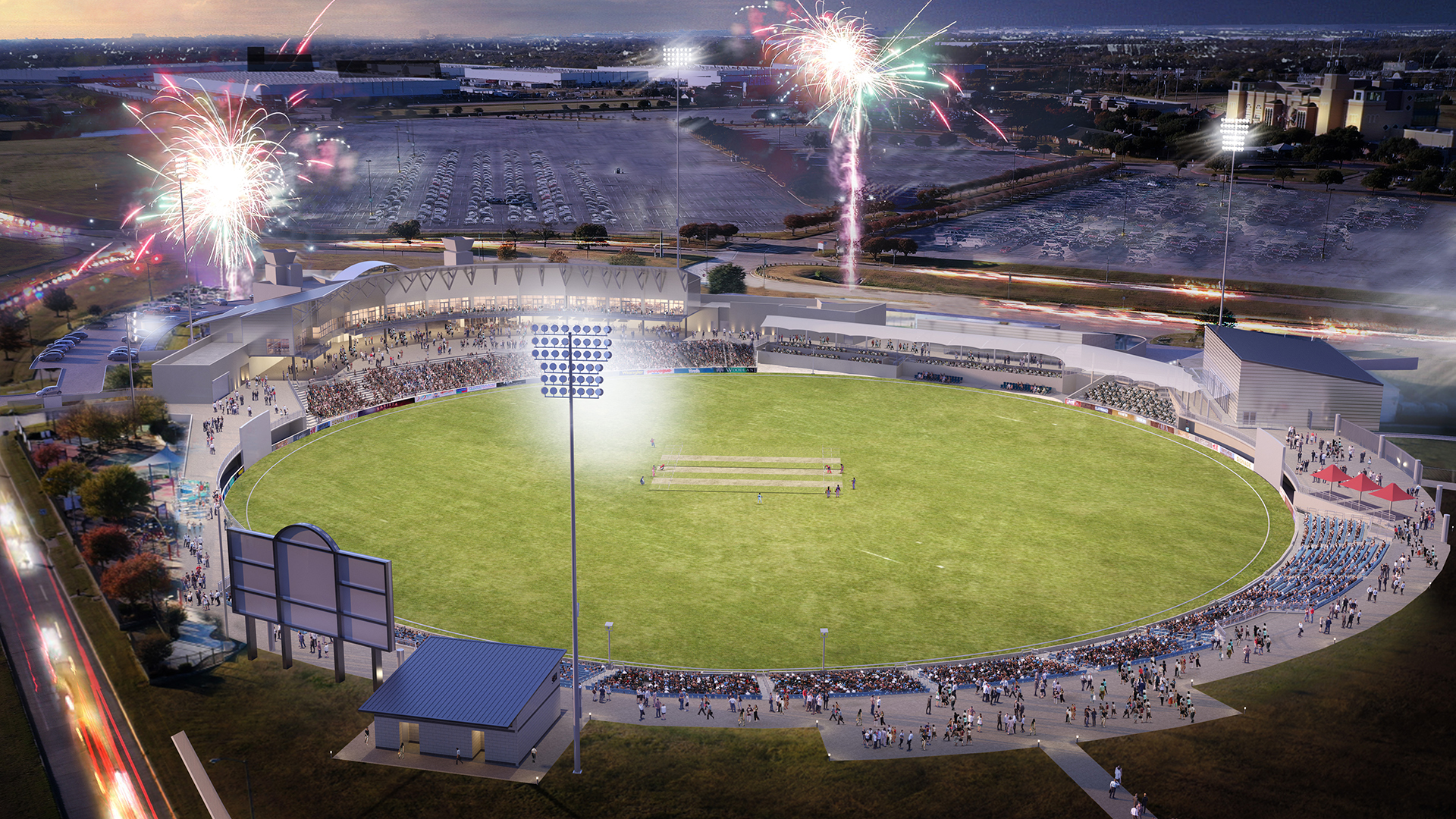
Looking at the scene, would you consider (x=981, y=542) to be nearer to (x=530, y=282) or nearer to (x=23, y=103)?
(x=530, y=282)

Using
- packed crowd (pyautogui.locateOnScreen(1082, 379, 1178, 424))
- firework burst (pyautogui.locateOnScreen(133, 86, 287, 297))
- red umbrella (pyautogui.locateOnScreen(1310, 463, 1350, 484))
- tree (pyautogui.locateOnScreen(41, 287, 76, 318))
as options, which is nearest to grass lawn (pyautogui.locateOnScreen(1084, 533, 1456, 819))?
red umbrella (pyautogui.locateOnScreen(1310, 463, 1350, 484))

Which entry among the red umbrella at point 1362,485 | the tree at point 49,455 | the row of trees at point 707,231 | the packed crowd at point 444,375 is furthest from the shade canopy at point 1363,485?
the row of trees at point 707,231

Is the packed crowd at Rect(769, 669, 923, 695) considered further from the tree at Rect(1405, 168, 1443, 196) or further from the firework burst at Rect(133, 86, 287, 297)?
the tree at Rect(1405, 168, 1443, 196)

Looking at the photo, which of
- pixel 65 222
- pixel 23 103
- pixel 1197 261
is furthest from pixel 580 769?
pixel 23 103

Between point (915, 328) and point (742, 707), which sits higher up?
point (915, 328)

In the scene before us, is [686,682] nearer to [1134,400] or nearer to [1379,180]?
[1134,400]

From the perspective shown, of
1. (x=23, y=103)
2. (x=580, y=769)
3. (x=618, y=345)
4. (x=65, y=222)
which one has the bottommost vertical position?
(x=580, y=769)

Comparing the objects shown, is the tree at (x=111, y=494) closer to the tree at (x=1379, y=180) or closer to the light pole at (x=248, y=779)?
the light pole at (x=248, y=779)

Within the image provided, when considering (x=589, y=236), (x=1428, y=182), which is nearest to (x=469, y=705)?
(x=589, y=236)
